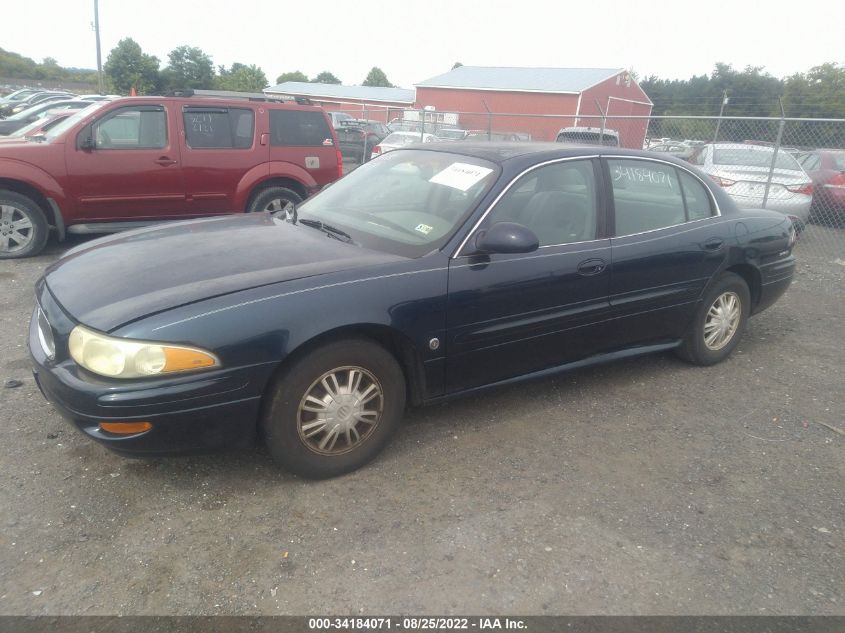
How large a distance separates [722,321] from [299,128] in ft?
18.5

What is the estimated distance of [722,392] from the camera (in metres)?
4.32

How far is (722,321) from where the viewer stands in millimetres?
4629

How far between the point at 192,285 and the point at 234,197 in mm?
5064

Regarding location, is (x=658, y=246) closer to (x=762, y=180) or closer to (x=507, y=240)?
(x=507, y=240)

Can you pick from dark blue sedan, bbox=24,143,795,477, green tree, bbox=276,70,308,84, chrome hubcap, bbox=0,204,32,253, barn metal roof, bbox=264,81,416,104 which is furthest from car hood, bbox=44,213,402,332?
green tree, bbox=276,70,308,84

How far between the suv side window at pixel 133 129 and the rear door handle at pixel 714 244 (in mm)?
5789

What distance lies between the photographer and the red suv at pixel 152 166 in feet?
21.9

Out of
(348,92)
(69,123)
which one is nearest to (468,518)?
(69,123)

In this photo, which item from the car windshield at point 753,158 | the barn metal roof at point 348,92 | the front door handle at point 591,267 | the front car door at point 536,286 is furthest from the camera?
the barn metal roof at point 348,92

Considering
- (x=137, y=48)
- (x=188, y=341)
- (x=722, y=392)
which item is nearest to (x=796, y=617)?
(x=722, y=392)

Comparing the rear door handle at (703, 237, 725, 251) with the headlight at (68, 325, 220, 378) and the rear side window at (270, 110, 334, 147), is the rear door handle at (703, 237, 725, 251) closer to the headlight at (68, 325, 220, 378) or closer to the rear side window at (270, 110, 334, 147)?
the headlight at (68, 325, 220, 378)

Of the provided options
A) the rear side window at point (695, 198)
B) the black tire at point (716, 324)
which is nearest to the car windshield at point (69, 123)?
the rear side window at point (695, 198)

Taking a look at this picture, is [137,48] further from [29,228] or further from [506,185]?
[506,185]

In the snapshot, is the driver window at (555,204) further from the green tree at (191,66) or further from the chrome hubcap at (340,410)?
the green tree at (191,66)
